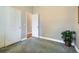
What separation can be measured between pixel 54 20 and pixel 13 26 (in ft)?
2.73

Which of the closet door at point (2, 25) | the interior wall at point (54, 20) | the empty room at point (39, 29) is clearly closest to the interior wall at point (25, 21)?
the empty room at point (39, 29)

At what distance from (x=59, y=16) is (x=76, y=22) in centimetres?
35

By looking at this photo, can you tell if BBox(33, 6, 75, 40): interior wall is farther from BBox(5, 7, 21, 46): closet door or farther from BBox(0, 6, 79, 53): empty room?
BBox(5, 7, 21, 46): closet door

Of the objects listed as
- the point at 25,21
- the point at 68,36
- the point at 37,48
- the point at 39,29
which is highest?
the point at 25,21

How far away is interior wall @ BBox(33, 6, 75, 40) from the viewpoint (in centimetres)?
196

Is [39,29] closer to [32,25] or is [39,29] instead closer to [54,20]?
[32,25]

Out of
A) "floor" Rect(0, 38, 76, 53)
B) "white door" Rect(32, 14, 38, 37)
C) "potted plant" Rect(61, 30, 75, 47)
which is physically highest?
"white door" Rect(32, 14, 38, 37)

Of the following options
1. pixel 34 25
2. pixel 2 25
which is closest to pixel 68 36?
pixel 34 25

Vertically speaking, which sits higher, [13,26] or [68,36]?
[13,26]

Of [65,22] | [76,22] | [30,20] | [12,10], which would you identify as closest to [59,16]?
[65,22]

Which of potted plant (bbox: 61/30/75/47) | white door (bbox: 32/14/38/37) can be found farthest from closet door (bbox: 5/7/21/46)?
potted plant (bbox: 61/30/75/47)

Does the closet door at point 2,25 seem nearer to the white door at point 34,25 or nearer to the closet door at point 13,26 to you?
the closet door at point 13,26

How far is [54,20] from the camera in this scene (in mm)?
2082
